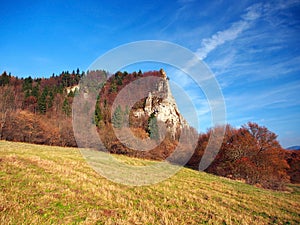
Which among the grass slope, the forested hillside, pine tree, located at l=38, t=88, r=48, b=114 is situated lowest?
the grass slope

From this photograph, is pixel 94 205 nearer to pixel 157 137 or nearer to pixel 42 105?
pixel 157 137

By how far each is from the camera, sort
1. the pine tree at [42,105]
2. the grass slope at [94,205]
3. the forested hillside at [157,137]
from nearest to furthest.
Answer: the grass slope at [94,205] → the forested hillside at [157,137] → the pine tree at [42,105]

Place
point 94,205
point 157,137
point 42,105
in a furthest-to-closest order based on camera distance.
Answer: point 42,105 → point 157,137 → point 94,205

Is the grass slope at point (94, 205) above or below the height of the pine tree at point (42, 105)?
below

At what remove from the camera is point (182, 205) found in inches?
486

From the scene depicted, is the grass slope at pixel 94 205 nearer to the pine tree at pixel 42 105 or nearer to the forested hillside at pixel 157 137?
the forested hillside at pixel 157 137

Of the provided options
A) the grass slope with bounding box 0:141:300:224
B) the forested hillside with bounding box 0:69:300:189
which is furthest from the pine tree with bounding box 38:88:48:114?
the grass slope with bounding box 0:141:300:224

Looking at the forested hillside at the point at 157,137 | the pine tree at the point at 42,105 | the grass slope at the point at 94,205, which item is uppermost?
the pine tree at the point at 42,105

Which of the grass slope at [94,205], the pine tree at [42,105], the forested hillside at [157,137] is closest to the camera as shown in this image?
the grass slope at [94,205]

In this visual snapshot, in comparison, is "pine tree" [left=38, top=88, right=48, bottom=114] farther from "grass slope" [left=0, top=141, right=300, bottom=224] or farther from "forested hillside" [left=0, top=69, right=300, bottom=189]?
"grass slope" [left=0, top=141, right=300, bottom=224]

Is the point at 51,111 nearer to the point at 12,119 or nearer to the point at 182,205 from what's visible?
the point at 12,119

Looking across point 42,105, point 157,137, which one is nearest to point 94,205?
point 157,137

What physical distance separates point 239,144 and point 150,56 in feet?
130

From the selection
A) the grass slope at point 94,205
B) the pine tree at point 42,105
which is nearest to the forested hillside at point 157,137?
the pine tree at point 42,105
